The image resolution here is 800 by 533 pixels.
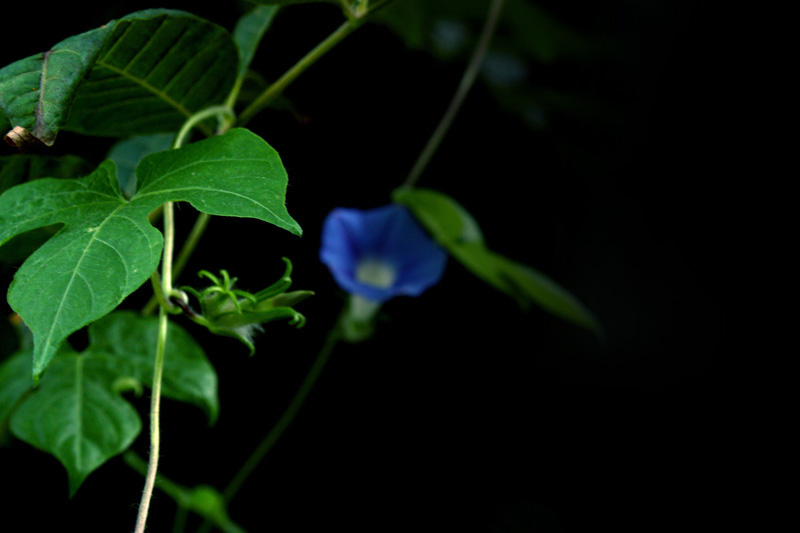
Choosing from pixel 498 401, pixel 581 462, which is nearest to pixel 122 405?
pixel 498 401

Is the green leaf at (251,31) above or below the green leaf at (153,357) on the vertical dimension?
above

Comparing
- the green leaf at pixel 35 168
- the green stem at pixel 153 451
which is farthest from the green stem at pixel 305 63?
the green stem at pixel 153 451

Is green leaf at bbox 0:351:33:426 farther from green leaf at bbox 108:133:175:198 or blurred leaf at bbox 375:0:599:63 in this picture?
blurred leaf at bbox 375:0:599:63

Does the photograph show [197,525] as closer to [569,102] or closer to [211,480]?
[211,480]

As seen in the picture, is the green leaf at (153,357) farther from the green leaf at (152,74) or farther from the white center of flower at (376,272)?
the white center of flower at (376,272)

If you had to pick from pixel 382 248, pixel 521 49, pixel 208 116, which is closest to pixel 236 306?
pixel 208 116

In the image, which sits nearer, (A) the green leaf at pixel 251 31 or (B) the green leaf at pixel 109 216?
(B) the green leaf at pixel 109 216

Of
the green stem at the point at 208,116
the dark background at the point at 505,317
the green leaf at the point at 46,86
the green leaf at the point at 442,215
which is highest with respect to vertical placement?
the green leaf at the point at 46,86
